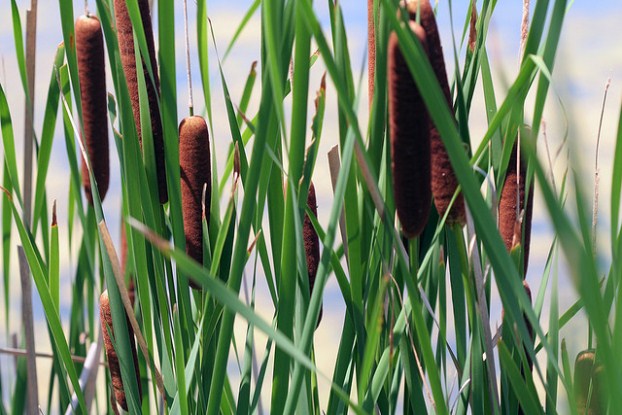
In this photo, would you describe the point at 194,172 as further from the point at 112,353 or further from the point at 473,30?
the point at 473,30

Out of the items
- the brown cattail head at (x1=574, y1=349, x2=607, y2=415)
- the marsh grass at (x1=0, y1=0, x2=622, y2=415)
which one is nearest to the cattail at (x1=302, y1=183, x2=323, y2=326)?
the marsh grass at (x1=0, y1=0, x2=622, y2=415)

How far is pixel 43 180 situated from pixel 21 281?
0.64 feet

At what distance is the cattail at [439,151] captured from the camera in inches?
36.7

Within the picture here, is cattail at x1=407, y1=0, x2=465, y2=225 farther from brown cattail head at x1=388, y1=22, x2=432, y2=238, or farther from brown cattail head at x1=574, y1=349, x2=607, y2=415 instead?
brown cattail head at x1=574, y1=349, x2=607, y2=415

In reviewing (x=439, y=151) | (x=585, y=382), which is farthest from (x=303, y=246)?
(x=585, y=382)

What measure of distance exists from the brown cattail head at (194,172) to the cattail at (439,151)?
407 millimetres

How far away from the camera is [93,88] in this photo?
1338 mm

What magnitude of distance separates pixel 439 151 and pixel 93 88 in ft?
2.02

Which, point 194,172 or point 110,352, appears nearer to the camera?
point 194,172

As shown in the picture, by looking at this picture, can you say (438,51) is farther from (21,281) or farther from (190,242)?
(21,281)

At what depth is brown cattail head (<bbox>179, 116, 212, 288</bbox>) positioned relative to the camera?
1283mm

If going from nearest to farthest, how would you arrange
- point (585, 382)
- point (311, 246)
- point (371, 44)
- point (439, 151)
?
point (439, 151) < point (371, 44) < point (585, 382) < point (311, 246)

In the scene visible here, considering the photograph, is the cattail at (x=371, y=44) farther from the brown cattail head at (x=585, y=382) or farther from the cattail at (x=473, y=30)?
the brown cattail head at (x=585, y=382)

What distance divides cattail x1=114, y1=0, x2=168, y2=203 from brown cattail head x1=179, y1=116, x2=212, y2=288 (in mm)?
37
